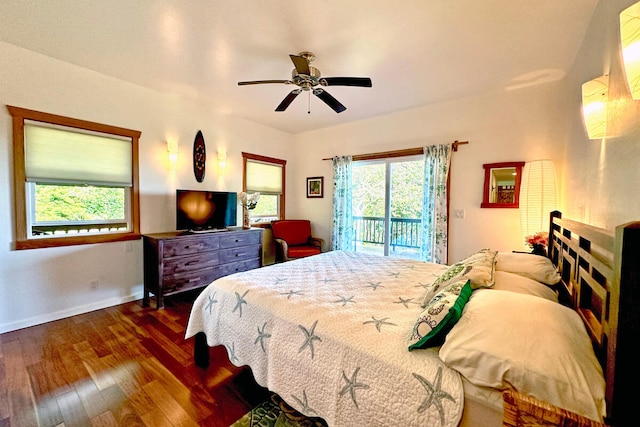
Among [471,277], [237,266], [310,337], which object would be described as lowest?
[237,266]

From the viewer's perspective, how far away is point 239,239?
3.98 meters

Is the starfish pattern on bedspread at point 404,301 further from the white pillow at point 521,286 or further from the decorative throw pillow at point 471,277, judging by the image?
the white pillow at point 521,286

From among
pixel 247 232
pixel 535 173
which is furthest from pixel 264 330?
pixel 535 173

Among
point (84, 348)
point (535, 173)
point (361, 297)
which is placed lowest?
point (84, 348)

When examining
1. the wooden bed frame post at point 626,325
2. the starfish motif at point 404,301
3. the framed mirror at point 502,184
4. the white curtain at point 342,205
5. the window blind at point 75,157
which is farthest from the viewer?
the white curtain at point 342,205

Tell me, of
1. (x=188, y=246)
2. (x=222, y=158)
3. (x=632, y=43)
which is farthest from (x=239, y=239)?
(x=632, y=43)

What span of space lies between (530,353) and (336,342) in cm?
79

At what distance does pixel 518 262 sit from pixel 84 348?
12.2 feet

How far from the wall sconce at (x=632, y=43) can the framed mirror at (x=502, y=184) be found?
107 inches

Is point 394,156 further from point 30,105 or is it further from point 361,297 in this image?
point 30,105

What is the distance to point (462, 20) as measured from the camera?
204 cm

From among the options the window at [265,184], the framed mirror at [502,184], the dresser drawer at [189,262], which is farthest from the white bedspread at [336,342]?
the window at [265,184]

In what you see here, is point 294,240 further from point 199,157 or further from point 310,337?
point 310,337

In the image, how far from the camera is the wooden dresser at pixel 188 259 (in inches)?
123
